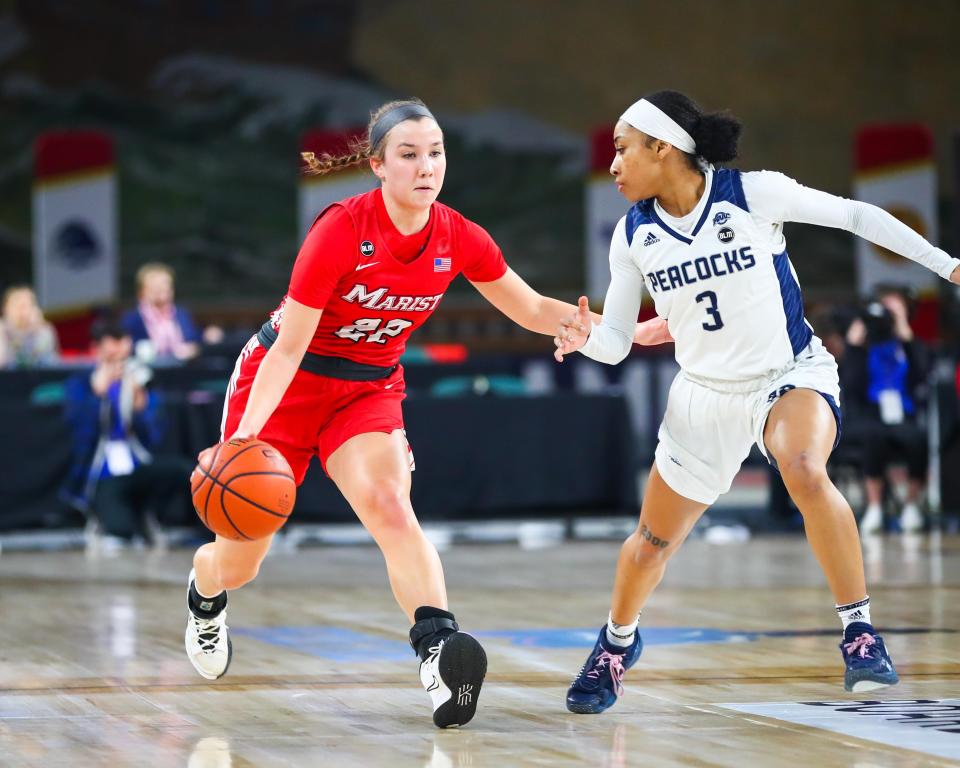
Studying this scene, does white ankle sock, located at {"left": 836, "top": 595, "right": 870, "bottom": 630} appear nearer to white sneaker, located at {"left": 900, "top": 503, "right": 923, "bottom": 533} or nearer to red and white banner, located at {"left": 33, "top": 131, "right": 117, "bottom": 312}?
white sneaker, located at {"left": 900, "top": 503, "right": 923, "bottom": 533}

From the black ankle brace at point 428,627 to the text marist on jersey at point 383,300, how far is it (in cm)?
88

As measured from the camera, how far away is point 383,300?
15.8ft

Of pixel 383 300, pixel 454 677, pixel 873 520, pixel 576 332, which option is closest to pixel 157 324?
pixel 873 520

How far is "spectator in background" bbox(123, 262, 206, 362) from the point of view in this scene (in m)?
12.9

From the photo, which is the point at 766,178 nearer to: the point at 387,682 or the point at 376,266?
the point at 376,266

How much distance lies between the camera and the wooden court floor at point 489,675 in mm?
4277

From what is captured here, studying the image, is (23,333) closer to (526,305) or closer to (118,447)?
(118,447)

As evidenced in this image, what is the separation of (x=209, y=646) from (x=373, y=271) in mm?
1464

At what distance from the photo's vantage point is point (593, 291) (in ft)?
59.8

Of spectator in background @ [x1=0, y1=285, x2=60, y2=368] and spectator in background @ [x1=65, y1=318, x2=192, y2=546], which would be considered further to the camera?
spectator in background @ [x1=0, y1=285, x2=60, y2=368]

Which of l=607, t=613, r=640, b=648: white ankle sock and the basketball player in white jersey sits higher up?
the basketball player in white jersey

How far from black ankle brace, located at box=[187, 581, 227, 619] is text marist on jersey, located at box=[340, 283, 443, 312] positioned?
3.90 ft

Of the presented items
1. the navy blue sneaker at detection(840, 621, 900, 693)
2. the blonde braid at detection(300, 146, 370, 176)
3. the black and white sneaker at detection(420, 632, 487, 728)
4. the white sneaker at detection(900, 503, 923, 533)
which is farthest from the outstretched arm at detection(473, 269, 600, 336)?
the white sneaker at detection(900, 503, 923, 533)

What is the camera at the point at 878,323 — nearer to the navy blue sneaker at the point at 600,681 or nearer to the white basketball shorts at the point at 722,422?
the white basketball shorts at the point at 722,422
